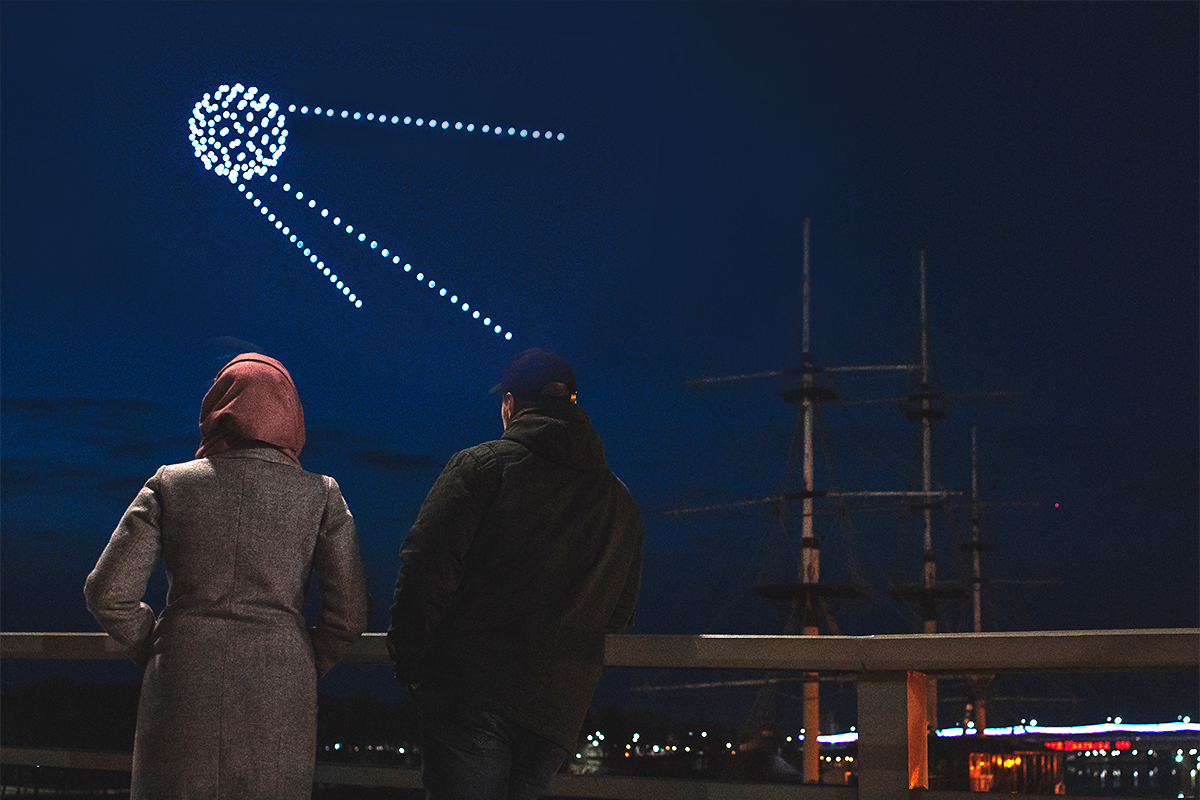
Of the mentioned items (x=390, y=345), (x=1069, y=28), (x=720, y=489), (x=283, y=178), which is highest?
(x=1069, y=28)

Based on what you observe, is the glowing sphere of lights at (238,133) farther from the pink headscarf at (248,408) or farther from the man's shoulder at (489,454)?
the man's shoulder at (489,454)

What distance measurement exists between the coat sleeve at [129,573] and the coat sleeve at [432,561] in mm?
860

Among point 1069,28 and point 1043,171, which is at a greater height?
point 1043,171

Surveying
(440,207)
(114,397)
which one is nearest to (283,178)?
(440,207)

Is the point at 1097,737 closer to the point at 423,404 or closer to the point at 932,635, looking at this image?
the point at 423,404

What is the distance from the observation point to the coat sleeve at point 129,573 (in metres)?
3.44

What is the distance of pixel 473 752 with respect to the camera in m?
3.18

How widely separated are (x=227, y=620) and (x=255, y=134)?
6454 millimetres

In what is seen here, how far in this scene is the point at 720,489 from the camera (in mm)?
68000

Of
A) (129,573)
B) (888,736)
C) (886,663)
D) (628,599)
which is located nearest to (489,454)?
(628,599)

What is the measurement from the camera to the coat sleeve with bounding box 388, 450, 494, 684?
318 centimetres

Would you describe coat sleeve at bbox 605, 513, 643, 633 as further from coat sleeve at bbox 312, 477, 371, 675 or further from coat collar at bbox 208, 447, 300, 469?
coat collar at bbox 208, 447, 300, 469

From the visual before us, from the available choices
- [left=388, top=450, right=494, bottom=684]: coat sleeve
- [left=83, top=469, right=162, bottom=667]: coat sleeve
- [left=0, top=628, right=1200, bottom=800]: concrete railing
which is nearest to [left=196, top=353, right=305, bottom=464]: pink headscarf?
[left=83, top=469, right=162, bottom=667]: coat sleeve

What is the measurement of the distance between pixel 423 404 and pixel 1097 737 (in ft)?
35.5
